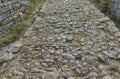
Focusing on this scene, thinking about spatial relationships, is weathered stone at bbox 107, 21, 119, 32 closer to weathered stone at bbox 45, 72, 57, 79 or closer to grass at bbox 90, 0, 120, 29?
grass at bbox 90, 0, 120, 29

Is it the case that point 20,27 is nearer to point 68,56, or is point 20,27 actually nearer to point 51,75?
point 68,56

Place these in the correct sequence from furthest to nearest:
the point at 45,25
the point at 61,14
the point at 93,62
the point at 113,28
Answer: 1. the point at 61,14
2. the point at 45,25
3. the point at 113,28
4. the point at 93,62

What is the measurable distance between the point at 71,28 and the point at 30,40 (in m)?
1.06

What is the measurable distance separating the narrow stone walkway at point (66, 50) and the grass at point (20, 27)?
0.20m

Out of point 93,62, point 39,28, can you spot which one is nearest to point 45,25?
point 39,28

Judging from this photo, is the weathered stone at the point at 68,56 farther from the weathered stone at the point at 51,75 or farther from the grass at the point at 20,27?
the grass at the point at 20,27

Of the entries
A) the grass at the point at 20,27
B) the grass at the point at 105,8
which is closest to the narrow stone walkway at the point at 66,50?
→ the grass at the point at 20,27


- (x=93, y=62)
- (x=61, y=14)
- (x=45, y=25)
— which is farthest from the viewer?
(x=61, y=14)

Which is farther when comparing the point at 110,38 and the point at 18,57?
the point at 110,38

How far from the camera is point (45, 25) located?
238 inches

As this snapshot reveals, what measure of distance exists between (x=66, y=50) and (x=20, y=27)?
1.82 metres

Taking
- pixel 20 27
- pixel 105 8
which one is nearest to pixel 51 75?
pixel 20 27

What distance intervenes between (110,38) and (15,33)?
2199 mm

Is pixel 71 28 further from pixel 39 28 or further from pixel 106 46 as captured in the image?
pixel 106 46
